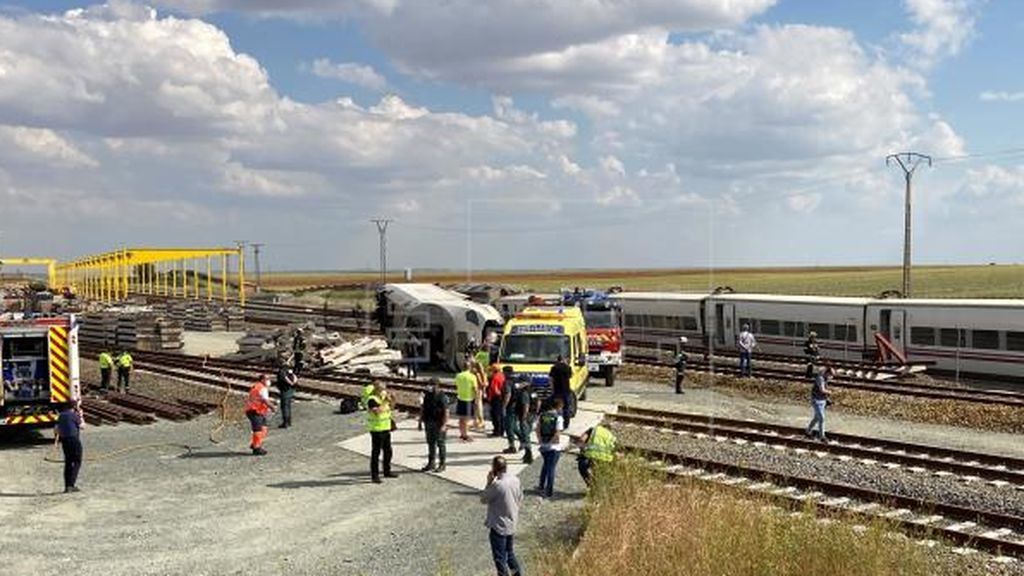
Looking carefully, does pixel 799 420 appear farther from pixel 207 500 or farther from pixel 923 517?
pixel 207 500

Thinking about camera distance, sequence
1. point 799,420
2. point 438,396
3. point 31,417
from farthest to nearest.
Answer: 1. point 799,420
2. point 31,417
3. point 438,396

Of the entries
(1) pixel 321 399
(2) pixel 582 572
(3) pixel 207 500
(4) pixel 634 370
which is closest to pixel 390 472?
(3) pixel 207 500

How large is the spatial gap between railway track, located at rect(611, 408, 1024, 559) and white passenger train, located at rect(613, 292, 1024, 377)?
48.4 ft

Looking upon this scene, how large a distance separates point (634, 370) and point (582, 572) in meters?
28.3

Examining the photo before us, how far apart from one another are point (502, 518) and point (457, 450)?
8531 mm

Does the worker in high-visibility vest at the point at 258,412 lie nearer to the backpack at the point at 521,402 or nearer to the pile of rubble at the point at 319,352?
the backpack at the point at 521,402

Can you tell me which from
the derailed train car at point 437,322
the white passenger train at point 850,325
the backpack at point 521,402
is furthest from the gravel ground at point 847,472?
the white passenger train at point 850,325

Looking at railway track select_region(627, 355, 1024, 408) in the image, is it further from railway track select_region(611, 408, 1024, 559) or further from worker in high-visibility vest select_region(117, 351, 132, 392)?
worker in high-visibility vest select_region(117, 351, 132, 392)

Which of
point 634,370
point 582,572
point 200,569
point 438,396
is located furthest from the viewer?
point 634,370

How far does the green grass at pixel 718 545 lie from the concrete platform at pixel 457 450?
4407 millimetres

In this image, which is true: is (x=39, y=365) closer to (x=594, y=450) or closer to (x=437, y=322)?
(x=594, y=450)

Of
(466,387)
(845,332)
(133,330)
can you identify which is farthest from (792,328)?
(133,330)

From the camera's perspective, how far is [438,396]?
1791cm

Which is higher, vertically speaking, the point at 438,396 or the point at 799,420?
the point at 438,396
